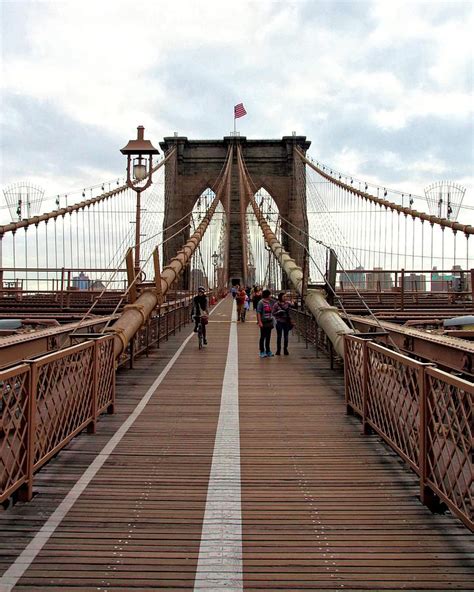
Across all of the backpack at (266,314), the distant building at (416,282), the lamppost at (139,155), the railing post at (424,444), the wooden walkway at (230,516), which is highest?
the lamppost at (139,155)

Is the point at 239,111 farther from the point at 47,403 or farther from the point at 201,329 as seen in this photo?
the point at 47,403

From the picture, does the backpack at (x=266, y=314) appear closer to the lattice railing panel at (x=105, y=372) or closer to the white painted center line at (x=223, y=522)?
the lattice railing panel at (x=105, y=372)

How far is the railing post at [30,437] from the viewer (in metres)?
3.51

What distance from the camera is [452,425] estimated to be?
3.20 meters

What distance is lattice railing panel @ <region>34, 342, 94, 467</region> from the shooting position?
12.9ft

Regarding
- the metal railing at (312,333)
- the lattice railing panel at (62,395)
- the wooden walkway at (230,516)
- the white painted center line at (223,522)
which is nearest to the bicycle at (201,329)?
the metal railing at (312,333)

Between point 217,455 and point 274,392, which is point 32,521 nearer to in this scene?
point 217,455

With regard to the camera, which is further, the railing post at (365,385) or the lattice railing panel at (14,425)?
the railing post at (365,385)

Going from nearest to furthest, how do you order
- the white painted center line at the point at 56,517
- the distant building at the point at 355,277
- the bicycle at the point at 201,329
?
the white painted center line at the point at 56,517, the bicycle at the point at 201,329, the distant building at the point at 355,277

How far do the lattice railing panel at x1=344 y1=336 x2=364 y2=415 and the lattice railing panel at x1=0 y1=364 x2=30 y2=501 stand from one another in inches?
130

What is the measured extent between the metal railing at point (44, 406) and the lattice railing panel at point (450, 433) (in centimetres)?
263

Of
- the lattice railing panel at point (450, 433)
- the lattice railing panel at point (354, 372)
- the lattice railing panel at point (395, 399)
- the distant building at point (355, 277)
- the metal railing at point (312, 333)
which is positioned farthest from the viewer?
the distant building at point (355, 277)

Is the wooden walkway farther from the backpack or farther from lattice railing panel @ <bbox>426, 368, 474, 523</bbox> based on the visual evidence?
the backpack

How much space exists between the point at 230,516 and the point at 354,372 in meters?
2.82
